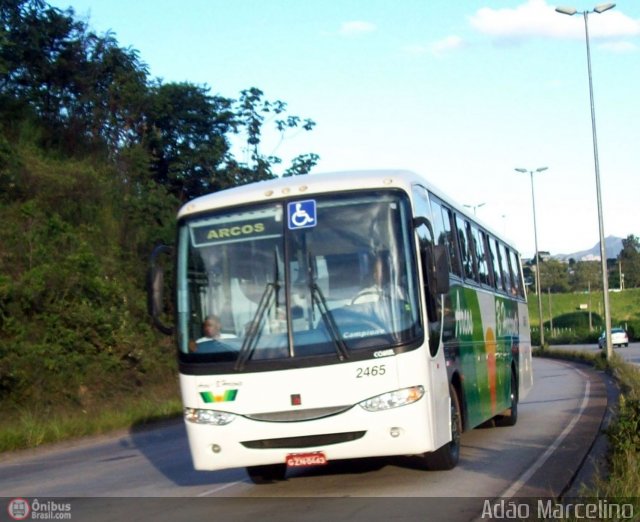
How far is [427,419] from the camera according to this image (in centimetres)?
1041

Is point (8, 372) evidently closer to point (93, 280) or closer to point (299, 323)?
point (93, 280)

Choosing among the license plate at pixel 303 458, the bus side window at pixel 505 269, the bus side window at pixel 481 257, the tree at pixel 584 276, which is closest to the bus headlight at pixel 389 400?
the license plate at pixel 303 458

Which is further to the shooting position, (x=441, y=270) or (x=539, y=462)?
(x=539, y=462)

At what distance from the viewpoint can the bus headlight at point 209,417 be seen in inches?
414

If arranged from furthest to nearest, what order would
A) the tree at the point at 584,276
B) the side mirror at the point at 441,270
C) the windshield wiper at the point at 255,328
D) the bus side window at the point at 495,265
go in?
the tree at the point at 584,276 < the bus side window at the point at 495,265 < the side mirror at the point at 441,270 < the windshield wiper at the point at 255,328

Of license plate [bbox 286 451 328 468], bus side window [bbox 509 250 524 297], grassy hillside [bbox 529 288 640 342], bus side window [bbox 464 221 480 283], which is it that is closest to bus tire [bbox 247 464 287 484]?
license plate [bbox 286 451 328 468]

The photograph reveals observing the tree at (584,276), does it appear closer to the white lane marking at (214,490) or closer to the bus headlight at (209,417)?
the white lane marking at (214,490)

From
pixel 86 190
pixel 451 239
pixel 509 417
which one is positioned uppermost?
pixel 86 190

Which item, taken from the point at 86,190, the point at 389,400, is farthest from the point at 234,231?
the point at 86,190

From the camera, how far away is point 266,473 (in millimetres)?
11930

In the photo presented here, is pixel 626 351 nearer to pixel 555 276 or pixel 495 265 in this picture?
pixel 495 265

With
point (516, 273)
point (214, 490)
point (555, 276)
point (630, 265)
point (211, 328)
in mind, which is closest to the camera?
point (211, 328)

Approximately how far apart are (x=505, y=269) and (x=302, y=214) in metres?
9.58

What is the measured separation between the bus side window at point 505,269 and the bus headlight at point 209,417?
9.58 metres
